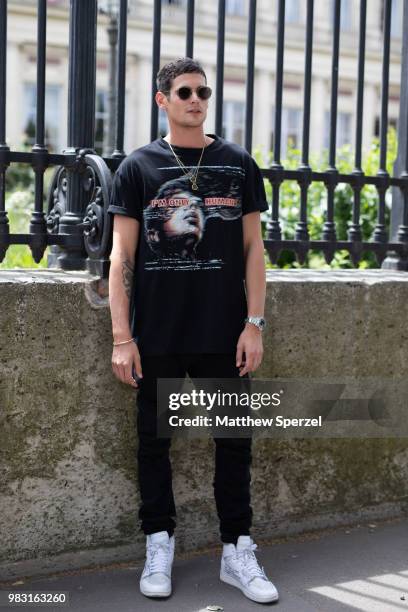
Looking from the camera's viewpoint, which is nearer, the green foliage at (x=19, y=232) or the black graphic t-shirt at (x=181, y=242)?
the black graphic t-shirt at (x=181, y=242)

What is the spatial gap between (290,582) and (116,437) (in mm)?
903

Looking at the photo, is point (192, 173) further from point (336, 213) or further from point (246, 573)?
point (336, 213)

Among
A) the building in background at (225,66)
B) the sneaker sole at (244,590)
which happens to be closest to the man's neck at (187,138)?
the sneaker sole at (244,590)

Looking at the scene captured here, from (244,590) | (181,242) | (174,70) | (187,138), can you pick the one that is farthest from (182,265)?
(244,590)

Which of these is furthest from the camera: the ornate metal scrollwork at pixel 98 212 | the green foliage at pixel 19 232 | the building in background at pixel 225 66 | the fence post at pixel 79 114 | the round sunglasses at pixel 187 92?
the building in background at pixel 225 66

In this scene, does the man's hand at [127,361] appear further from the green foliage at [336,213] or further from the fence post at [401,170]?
the green foliage at [336,213]

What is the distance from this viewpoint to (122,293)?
10.8 feet

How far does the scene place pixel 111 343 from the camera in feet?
11.8

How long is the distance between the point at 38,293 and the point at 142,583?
1.17 metres

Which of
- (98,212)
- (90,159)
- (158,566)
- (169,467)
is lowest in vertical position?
(158,566)

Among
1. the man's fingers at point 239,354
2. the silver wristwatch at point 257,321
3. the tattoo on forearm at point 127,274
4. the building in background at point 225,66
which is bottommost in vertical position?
the man's fingers at point 239,354

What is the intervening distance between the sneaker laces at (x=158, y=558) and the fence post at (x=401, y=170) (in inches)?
81.3

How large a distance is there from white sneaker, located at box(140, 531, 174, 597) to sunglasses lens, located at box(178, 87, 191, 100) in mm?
1652

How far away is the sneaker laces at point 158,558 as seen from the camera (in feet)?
11.1
